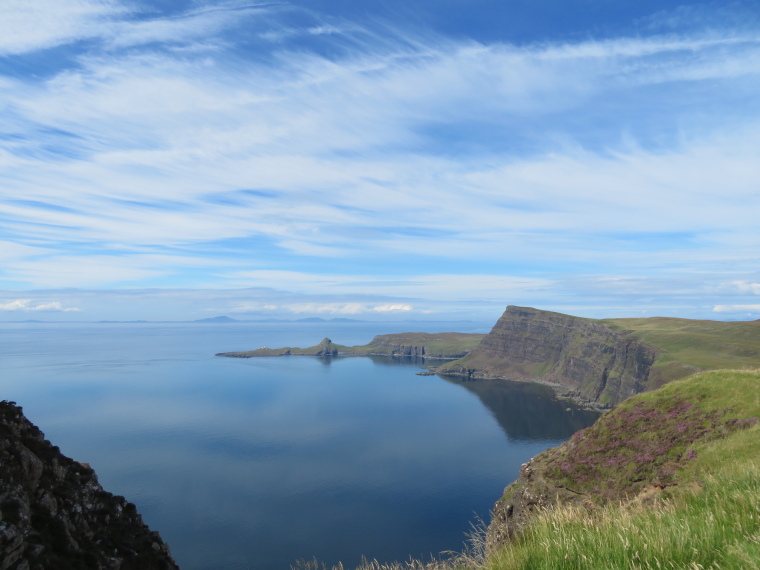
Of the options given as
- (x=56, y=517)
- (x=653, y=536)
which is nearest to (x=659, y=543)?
(x=653, y=536)

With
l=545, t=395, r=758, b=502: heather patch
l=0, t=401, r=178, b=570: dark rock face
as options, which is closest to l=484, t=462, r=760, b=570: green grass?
l=0, t=401, r=178, b=570: dark rock face

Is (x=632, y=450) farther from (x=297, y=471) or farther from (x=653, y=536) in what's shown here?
(x=297, y=471)

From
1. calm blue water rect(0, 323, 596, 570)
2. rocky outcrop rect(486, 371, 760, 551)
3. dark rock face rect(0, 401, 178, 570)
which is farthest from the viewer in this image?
calm blue water rect(0, 323, 596, 570)

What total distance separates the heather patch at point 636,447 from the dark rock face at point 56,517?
35.1 metres

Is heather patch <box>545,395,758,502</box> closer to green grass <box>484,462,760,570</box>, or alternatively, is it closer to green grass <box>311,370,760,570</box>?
green grass <box>311,370,760,570</box>

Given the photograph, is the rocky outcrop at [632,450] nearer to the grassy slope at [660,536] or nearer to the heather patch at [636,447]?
the heather patch at [636,447]

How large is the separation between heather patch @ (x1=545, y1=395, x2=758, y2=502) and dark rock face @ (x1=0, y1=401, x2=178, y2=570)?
35.1 m

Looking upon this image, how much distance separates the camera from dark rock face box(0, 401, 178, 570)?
1008 cm

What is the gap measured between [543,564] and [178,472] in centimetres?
13101

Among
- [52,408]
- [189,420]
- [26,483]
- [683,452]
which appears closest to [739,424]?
[683,452]

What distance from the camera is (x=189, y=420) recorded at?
17662 cm

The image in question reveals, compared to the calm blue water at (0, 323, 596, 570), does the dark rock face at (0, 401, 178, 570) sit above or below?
above

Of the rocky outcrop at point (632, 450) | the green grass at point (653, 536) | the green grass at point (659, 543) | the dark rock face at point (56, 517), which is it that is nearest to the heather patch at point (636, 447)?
the rocky outcrop at point (632, 450)

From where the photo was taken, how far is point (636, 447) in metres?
43.0
